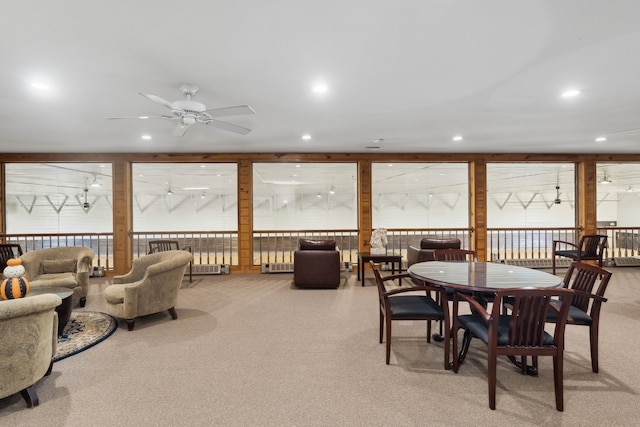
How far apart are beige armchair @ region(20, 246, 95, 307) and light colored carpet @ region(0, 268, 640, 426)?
1.31 meters

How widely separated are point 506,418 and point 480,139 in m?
4.51

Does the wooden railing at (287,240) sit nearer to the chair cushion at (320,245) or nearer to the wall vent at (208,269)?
the wall vent at (208,269)

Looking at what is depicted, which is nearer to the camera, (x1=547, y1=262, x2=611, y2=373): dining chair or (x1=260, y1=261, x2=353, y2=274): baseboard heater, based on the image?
(x1=547, y1=262, x2=611, y2=373): dining chair

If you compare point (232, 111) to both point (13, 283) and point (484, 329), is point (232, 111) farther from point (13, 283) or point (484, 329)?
point (484, 329)

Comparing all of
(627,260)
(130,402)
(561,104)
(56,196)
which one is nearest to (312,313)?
(130,402)

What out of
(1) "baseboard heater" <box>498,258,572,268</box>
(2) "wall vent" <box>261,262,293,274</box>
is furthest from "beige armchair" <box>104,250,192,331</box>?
(1) "baseboard heater" <box>498,258,572,268</box>

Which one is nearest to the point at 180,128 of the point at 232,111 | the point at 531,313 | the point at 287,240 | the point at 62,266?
the point at 232,111

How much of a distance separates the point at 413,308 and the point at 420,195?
19.5 ft

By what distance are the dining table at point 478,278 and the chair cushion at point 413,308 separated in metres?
0.22

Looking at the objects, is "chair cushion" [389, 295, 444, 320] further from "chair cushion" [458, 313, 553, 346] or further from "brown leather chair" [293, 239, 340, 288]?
"brown leather chair" [293, 239, 340, 288]

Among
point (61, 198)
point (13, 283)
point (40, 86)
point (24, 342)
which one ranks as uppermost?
point (40, 86)

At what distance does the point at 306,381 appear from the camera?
2.43 m

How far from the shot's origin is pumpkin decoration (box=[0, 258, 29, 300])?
2.78 m

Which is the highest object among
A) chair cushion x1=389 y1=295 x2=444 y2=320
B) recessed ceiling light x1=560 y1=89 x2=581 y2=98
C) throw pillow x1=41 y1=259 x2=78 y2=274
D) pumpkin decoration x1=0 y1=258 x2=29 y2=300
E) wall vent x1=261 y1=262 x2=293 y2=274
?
recessed ceiling light x1=560 y1=89 x2=581 y2=98
